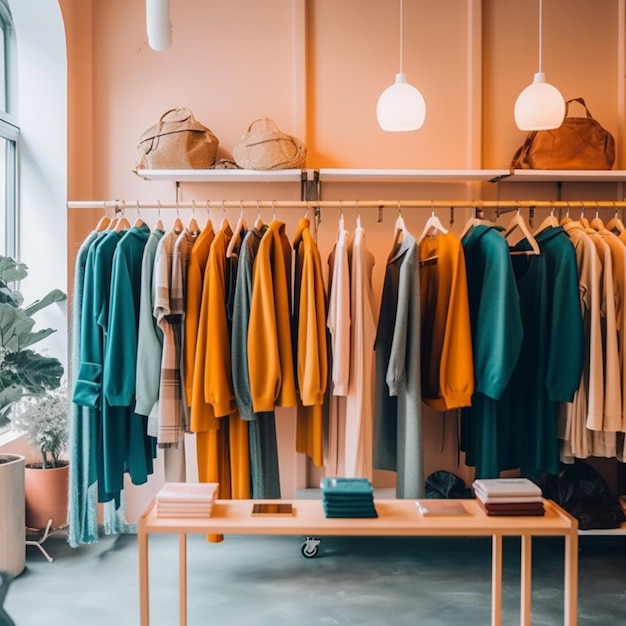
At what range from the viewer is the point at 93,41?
358 centimetres

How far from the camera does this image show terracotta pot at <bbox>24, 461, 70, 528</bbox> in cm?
331

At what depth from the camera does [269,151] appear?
3184mm

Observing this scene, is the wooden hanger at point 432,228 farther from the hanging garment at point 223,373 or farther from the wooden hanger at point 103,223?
the wooden hanger at point 103,223

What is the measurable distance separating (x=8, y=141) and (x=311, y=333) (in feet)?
6.69

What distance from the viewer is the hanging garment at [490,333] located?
8.79 feet

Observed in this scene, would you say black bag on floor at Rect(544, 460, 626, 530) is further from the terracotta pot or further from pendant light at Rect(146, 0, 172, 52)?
pendant light at Rect(146, 0, 172, 52)

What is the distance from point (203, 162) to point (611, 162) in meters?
2.08

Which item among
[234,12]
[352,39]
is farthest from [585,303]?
[234,12]

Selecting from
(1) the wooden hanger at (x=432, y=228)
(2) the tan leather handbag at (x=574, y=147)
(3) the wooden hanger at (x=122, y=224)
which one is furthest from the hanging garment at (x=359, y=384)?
(2) the tan leather handbag at (x=574, y=147)

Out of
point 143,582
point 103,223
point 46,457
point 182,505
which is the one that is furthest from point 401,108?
point 46,457

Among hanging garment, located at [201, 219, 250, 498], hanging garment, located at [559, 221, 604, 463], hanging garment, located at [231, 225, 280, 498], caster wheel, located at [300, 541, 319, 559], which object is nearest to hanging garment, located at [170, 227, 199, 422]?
hanging garment, located at [201, 219, 250, 498]

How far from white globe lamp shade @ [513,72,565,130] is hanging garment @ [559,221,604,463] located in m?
0.54

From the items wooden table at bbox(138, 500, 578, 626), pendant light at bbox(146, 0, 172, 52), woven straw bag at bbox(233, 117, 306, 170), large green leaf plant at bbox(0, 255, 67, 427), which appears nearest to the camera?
pendant light at bbox(146, 0, 172, 52)

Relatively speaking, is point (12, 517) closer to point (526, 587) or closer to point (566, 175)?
point (526, 587)
